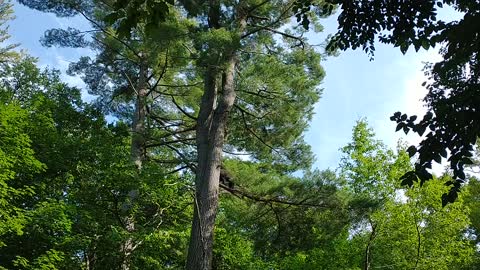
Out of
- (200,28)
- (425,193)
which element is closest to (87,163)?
(200,28)

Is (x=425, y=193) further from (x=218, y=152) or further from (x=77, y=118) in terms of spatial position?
(x=77, y=118)

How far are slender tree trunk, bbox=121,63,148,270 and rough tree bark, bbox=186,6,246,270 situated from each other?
125cm

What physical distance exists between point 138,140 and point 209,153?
2.56 meters

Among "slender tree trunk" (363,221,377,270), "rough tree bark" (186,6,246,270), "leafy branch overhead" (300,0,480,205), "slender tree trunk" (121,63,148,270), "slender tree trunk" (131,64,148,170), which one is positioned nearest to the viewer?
"leafy branch overhead" (300,0,480,205)

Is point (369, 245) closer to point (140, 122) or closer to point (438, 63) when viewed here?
point (140, 122)

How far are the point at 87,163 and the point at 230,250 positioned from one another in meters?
6.28

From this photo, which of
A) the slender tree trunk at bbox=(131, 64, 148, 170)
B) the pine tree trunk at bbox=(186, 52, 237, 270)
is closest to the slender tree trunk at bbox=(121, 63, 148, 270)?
the slender tree trunk at bbox=(131, 64, 148, 170)

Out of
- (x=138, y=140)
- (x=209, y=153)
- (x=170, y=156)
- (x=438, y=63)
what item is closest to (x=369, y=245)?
(x=170, y=156)

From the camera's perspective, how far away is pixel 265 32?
9.81 metres

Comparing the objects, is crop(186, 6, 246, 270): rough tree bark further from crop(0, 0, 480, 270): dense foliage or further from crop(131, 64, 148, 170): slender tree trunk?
crop(131, 64, 148, 170): slender tree trunk

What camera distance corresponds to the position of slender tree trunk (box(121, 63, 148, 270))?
27.5ft

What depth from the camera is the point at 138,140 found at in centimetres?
1058

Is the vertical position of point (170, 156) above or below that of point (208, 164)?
above

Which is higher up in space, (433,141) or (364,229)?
(364,229)
